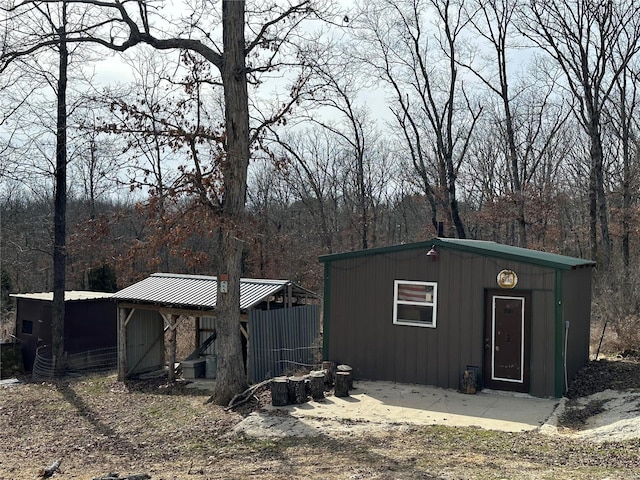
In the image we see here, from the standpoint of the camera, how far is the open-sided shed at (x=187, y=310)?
41.3 feet

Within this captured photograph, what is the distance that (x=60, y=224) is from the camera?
15.8 metres

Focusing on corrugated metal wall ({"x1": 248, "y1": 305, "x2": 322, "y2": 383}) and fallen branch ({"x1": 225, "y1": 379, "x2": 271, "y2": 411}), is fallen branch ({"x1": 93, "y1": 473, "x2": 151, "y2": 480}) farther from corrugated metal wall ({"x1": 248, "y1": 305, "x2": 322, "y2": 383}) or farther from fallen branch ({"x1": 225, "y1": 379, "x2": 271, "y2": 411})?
corrugated metal wall ({"x1": 248, "y1": 305, "x2": 322, "y2": 383})

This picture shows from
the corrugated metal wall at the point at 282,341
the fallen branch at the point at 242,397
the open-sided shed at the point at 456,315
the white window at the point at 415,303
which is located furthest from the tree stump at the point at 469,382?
the corrugated metal wall at the point at 282,341

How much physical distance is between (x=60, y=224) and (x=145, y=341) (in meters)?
3.89

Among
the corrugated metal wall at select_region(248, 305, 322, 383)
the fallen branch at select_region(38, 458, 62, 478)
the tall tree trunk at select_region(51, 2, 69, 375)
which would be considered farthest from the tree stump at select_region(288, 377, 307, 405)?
the tall tree trunk at select_region(51, 2, 69, 375)

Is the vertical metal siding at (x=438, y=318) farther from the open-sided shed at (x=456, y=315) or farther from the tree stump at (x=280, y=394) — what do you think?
the tree stump at (x=280, y=394)

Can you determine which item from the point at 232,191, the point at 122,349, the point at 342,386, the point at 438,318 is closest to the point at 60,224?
the point at 122,349

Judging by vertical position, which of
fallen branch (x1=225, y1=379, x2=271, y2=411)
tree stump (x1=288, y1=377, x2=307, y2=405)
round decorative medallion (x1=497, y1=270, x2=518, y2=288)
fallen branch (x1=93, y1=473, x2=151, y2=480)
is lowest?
fallen branch (x1=93, y1=473, x2=151, y2=480)

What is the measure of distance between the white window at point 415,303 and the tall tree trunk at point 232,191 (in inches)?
115

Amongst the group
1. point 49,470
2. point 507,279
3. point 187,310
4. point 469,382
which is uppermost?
point 507,279

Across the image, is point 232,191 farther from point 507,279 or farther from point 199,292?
point 507,279

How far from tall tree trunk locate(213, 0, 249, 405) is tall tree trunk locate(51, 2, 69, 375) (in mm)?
6450

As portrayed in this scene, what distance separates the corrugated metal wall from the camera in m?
12.2

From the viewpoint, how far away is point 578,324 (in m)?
11.6
